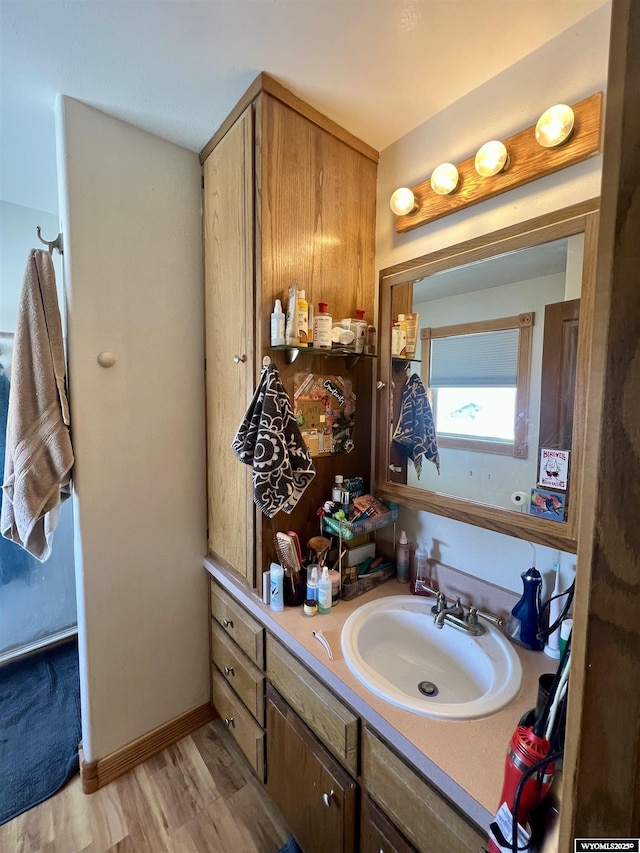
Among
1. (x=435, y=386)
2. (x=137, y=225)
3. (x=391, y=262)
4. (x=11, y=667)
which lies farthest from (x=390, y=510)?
(x=11, y=667)

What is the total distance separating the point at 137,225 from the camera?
4.47 feet

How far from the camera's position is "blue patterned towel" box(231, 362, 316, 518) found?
3.67ft

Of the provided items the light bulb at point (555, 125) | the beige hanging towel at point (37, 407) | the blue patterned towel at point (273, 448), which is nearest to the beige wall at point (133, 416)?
the beige hanging towel at point (37, 407)

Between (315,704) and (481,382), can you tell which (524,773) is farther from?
(481,382)

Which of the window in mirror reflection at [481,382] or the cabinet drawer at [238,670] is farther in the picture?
the cabinet drawer at [238,670]

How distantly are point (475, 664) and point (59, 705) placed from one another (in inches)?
79.7

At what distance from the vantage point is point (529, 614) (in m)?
1.02

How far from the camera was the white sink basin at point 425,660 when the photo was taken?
84cm

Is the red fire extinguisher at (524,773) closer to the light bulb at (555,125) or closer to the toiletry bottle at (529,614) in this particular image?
the toiletry bottle at (529,614)

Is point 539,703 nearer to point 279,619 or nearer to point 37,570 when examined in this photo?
point 279,619

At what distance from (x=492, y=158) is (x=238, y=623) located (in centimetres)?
180

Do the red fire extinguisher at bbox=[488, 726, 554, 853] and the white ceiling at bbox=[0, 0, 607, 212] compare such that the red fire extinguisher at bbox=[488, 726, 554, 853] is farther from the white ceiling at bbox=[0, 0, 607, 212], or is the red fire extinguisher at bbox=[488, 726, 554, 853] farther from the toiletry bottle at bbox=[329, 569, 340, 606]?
the white ceiling at bbox=[0, 0, 607, 212]

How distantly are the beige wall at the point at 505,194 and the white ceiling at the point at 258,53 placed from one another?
43 millimetres

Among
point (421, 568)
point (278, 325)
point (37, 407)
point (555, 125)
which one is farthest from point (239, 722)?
point (555, 125)
